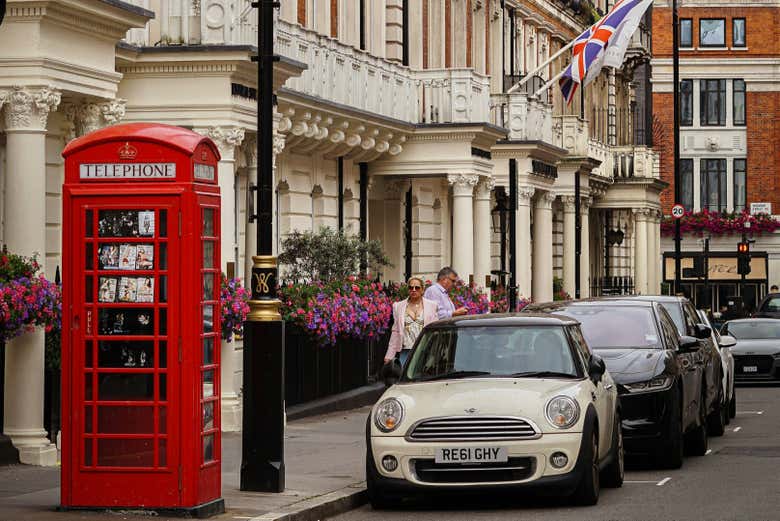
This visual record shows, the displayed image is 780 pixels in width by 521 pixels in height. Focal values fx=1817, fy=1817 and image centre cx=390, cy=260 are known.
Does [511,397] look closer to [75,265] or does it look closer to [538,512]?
[538,512]

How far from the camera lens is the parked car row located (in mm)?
13906

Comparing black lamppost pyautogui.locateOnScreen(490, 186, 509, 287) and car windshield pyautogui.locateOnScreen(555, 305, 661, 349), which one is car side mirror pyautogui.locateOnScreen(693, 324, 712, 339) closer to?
car windshield pyautogui.locateOnScreen(555, 305, 661, 349)

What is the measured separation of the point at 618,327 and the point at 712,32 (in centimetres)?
6706

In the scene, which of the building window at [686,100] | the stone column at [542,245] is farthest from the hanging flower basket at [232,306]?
the building window at [686,100]

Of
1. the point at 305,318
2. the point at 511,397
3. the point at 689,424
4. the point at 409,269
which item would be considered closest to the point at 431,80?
the point at 409,269

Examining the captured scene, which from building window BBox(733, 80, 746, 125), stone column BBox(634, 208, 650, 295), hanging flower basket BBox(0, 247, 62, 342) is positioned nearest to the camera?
hanging flower basket BBox(0, 247, 62, 342)

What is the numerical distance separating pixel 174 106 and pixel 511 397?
7.71 m

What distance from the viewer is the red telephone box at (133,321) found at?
41.0 feet

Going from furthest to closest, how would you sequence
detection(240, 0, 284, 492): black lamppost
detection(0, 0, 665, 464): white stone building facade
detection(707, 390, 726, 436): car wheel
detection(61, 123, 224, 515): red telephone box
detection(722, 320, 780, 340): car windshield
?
1. detection(722, 320, 780, 340): car windshield
2. detection(707, 390, 726, 436): car wheel
3. detection(0, 0, 665, 464): white stone building facade
4. detection(240, 0, 284, 492): black lamppost
5. detection(61, 123, 224, 515): red telephone box

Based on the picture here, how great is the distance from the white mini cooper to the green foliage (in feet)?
33.4

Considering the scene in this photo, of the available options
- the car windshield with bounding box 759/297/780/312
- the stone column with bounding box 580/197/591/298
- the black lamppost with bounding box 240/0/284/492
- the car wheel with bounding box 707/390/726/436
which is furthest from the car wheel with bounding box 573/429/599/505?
the car windshield with bounding box 759/297/780/312

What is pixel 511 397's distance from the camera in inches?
557

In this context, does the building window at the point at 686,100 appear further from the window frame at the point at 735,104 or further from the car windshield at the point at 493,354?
the car windshield at the point at 493,354

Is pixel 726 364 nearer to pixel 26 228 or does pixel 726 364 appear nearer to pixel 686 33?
pixel 26 228
